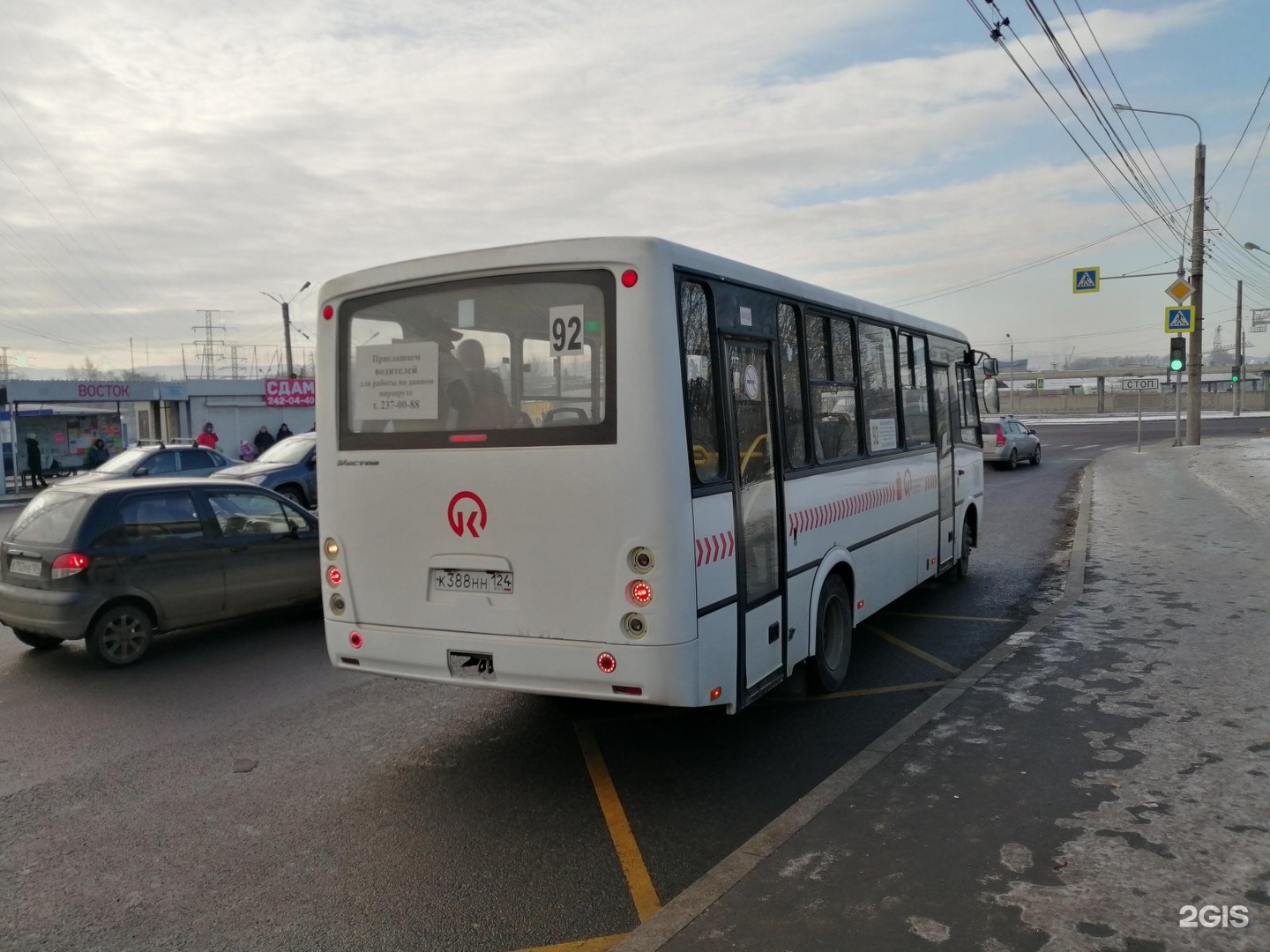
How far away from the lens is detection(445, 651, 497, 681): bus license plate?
5.37 meters

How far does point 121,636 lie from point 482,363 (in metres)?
4.87

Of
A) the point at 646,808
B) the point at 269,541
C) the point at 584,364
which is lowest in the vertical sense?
the point at 646,808

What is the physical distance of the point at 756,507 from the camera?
5699 mm

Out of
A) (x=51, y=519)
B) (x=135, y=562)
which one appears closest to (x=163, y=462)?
(x=51, y=519)

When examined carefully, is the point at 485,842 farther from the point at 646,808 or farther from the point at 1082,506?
the point at 1082,506

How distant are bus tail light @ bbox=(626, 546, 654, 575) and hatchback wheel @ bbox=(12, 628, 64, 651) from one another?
249 inches

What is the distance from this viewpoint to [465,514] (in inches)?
212

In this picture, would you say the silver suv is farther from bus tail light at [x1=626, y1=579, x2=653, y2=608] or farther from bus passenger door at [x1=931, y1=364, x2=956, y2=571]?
bus tail light at [x1=626, y1=579, x2=653, y2=608]

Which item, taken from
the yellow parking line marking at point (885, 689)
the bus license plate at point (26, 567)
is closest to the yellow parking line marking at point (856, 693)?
the yellow parking line marking at point (885, 689)

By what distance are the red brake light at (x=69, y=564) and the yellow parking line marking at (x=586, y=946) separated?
593 centimetres

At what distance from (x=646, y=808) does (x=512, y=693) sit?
2.38m

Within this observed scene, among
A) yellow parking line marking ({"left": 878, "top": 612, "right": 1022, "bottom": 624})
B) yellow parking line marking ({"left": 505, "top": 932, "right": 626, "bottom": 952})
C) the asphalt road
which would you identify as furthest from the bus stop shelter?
yellow parking line marking ({"left": 505, "top": 932, "right": 626, "bottom": 952})

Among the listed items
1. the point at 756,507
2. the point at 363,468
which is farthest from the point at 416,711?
the point at 756,507

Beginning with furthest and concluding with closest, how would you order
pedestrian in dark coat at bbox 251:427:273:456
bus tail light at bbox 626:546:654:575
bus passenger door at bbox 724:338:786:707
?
pedestrian in dark coat at bbox 251:427:273:456 < bus passenger door at bbox 724:338:786:707 < bus tail light at bbox 626:546:654:575
